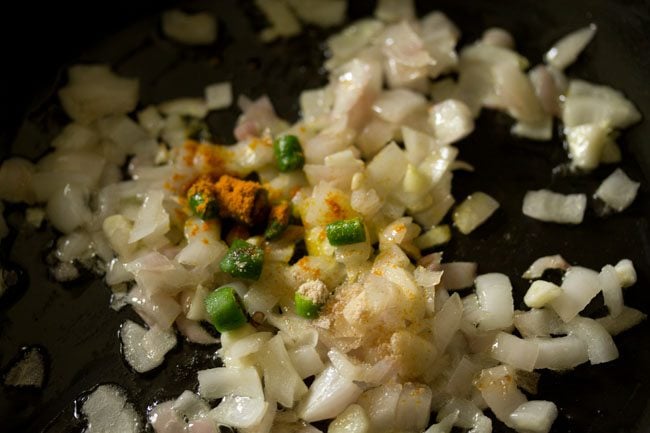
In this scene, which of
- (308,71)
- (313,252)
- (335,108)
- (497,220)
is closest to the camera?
(313,252)

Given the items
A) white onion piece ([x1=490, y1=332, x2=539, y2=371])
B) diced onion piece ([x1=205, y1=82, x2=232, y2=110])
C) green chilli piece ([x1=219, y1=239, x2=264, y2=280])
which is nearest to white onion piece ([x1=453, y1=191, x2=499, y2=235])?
white onion piece ([x1=490, y1=332, x2=539, y2=371])

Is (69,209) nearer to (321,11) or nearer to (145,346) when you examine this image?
(145,346)

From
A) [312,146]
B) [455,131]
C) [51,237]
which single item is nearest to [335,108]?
[312,146]

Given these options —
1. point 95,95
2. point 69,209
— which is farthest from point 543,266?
point 95,95

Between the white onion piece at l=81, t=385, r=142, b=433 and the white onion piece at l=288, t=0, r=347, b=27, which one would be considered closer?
the white onion piece at l=81, t=385, r=142, b=433

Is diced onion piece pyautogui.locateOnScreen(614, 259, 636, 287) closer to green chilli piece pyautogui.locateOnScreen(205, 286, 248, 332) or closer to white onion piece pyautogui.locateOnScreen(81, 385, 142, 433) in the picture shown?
green chilli piece pyautogui.locateOnScreen(205, 286, 248, 332)

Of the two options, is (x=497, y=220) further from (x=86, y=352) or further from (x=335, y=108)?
(x=86, y=352)

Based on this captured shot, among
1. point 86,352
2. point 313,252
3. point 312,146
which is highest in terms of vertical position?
point 312,146
